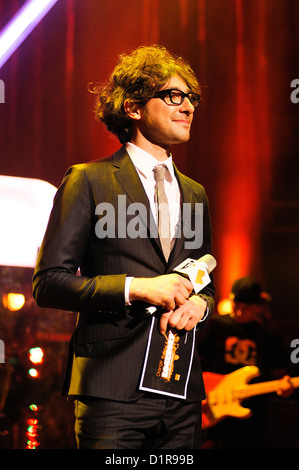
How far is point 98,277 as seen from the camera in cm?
147

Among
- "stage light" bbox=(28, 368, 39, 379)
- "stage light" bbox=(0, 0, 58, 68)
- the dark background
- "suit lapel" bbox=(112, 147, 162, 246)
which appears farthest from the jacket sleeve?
"stage light" bbox=(0, 0, 58, 68)

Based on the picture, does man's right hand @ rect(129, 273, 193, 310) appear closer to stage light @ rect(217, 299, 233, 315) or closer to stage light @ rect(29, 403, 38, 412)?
stage light @ rect(29, 403, 38, 412)

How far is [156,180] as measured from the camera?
172cm

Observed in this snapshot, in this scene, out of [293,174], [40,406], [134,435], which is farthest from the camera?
[293,174]

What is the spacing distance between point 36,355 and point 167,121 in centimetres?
226

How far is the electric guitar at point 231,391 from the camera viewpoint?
4.02 m

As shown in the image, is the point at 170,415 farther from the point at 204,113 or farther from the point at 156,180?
the point at 204,113

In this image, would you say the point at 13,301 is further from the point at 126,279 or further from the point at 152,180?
the point at 126,279

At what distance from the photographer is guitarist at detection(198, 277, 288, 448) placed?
13.1ft

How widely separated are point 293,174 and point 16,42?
2717 mm

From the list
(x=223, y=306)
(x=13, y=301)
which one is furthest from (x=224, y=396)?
(x=13, y=301)

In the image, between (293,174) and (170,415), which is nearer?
(170,415)
